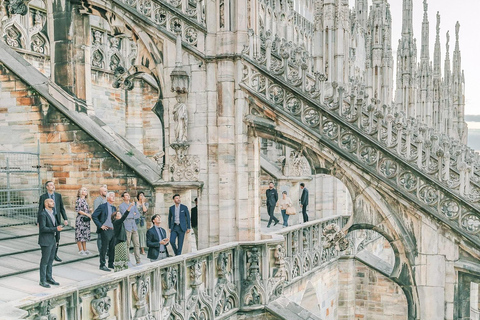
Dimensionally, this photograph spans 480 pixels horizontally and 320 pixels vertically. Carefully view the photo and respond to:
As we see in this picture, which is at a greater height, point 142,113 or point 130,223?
point 142,113

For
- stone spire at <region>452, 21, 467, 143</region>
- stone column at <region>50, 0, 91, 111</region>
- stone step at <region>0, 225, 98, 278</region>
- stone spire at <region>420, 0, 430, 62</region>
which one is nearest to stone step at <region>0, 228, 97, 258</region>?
stone step at <region>0, 225, 98, 278</region>

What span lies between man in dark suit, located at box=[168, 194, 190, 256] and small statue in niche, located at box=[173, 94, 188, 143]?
1.10 metres

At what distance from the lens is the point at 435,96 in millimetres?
37375

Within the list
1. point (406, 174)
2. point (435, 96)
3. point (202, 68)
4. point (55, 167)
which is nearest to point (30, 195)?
point (55, 167)

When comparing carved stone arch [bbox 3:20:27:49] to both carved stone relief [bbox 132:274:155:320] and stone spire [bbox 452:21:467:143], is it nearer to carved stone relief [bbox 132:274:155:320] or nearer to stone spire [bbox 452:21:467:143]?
carved stone relief [bbox 132:274:155:320]

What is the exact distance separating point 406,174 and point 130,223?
435 centimetres

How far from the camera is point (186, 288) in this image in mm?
8195

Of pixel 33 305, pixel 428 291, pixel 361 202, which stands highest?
pixel 361 202

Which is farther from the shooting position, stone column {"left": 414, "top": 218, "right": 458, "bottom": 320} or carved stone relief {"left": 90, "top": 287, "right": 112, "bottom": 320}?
stone column {"left": 414, "top": 218, "right": 458, "bottom": 320}

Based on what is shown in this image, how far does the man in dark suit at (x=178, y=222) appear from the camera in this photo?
31.3ft

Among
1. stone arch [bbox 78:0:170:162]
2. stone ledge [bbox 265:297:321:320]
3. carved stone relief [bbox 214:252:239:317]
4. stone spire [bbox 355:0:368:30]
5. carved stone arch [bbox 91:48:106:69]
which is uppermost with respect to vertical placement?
stone spire [bbox 355:0:368:30]

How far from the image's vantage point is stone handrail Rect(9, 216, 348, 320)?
608cm

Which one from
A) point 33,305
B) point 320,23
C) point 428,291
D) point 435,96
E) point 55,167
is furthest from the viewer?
point 435,96

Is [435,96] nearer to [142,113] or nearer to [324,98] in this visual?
[142,113]
